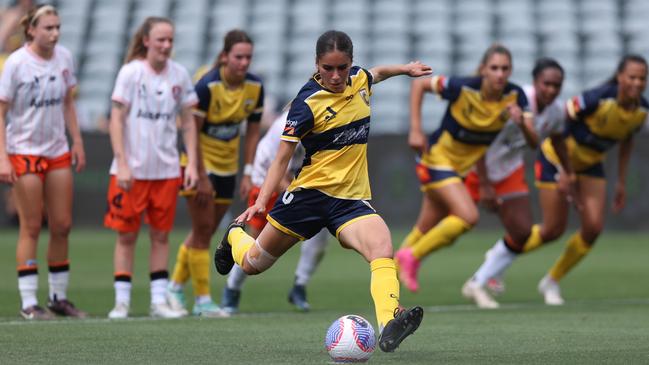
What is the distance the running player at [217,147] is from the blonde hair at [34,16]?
136 centimetres

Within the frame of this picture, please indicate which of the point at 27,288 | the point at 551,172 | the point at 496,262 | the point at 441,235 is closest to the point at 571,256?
the point at 496,262

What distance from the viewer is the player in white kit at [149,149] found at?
8.80 meters

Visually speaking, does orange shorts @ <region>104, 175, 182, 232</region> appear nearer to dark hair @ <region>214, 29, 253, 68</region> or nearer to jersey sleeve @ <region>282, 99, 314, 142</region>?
dark hair @ <region>214, 29, 253, 68</region>

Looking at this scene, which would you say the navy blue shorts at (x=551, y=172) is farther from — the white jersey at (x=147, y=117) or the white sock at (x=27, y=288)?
the white sock at (x=27, y=288)

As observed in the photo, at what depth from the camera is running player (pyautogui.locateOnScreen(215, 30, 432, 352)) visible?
6.50 meters

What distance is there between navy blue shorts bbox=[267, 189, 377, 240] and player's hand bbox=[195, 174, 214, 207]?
2478 mm

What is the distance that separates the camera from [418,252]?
10.9m

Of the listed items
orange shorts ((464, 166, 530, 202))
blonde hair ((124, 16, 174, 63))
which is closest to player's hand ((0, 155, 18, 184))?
blonde hair ((124, 16, 174, 63))

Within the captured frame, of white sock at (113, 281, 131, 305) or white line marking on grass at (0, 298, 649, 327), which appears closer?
white line marking on grass at (0, 298, 649, 327)

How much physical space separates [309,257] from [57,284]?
7.07 ft

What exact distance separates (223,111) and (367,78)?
108 inches

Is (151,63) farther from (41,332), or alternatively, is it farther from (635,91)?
(635,91)

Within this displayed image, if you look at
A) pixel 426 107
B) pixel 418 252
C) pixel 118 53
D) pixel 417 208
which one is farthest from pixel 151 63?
pixel 118 53

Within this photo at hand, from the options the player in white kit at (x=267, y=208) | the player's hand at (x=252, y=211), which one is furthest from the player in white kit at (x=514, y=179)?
the player's hand at (x=252, y=211)
